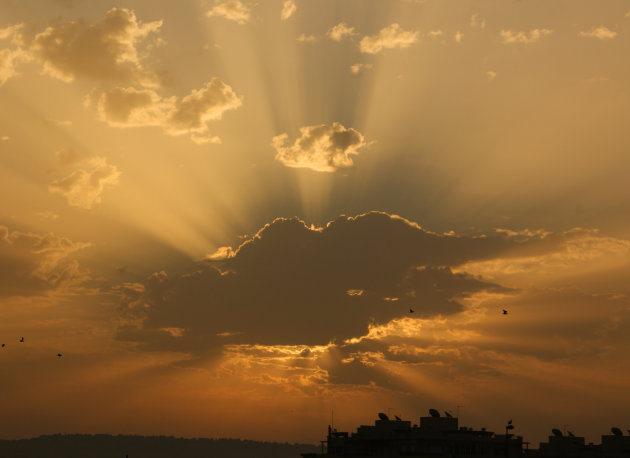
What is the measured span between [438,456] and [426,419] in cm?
856

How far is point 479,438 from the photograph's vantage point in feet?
455

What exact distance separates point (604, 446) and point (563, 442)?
284 inches

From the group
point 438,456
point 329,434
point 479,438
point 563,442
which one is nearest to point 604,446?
point 563,442

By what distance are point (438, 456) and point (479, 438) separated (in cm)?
955

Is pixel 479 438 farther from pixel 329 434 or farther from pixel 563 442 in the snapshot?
pixel 329 434

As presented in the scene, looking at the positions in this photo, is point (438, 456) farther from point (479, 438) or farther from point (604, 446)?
point (604, 446)

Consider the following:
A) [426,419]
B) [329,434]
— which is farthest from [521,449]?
[329,434]

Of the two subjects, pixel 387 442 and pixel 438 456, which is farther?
pixel 387 442

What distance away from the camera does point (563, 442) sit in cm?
14462

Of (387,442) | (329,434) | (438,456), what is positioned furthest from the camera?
(329,434)

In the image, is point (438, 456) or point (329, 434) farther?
point (329, 434)

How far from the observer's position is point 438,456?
13362 cm

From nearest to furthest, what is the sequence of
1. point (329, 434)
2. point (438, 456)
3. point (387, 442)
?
point (438, 456)
point (387, 442)
point (329, 434)

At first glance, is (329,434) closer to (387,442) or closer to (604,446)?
(387,442)
